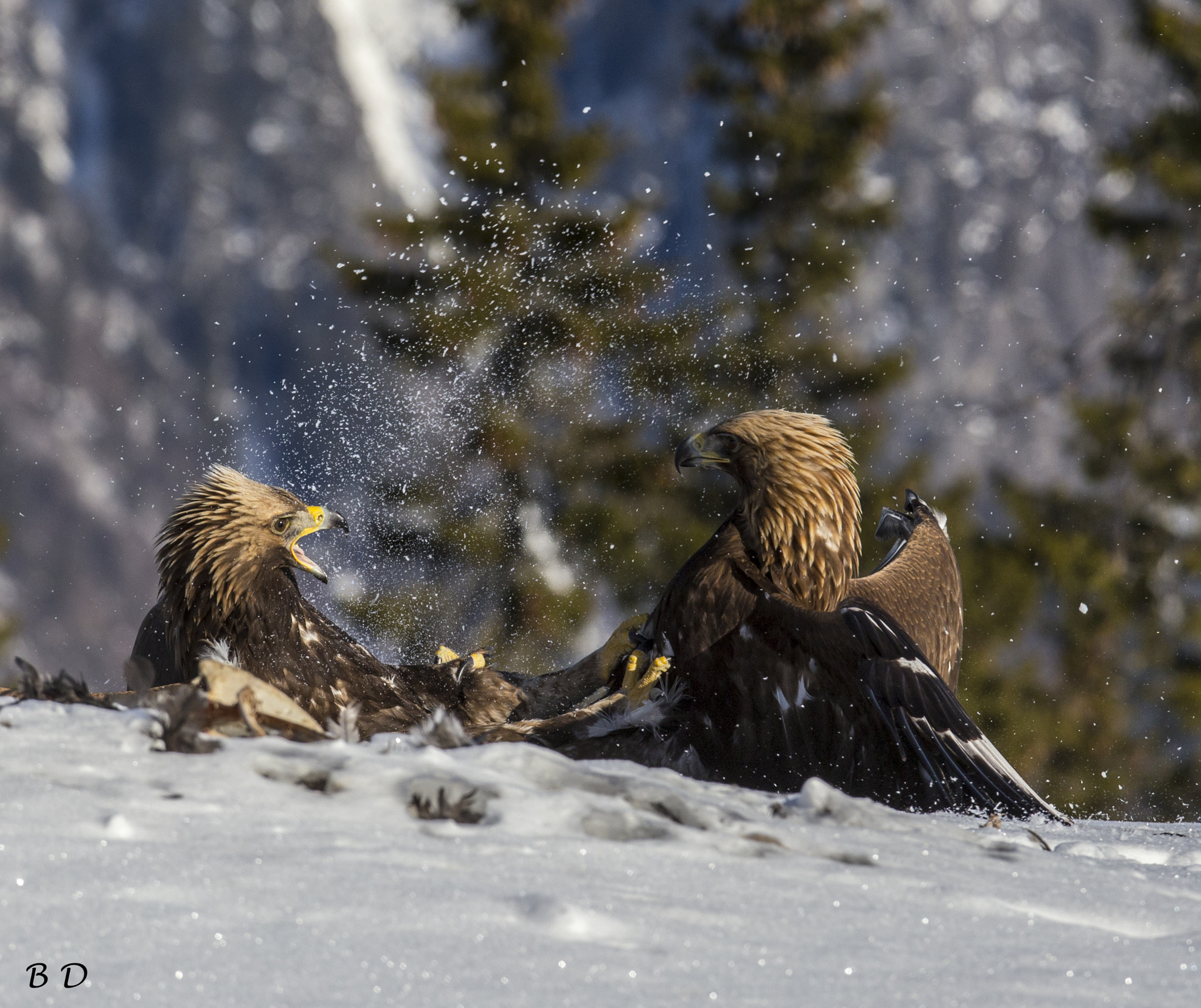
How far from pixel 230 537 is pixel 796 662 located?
2.39 meters

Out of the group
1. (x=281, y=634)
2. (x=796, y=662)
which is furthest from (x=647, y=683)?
(x=281, y=634)

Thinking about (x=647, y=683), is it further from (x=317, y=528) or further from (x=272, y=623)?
(x=317, y=528)

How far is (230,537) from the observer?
4.87m

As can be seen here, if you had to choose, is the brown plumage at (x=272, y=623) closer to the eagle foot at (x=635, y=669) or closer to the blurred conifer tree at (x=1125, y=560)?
the eagle foot at (x=635, y=669)

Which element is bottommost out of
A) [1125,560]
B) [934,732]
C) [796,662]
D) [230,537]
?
[934,732]

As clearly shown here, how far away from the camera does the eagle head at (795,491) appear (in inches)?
187

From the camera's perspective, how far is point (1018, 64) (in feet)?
651

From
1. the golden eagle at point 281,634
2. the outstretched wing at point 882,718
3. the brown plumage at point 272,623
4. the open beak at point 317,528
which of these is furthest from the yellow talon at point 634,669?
the open beak at point 317,528

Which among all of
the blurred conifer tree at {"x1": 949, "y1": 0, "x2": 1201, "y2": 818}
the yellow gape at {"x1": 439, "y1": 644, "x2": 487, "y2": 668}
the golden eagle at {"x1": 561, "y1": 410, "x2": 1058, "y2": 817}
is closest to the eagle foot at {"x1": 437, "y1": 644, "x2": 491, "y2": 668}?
the yellow gape at {"x1": 439, "y1": 644, "x2": 487, "y2": 668}

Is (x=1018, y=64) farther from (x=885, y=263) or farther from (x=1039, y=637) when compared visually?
(x=1039, y=637)

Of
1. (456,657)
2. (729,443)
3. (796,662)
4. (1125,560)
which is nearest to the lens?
(796,662)

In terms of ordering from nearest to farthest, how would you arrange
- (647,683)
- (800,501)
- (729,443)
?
(647,683)
(800,501)
(729,443)

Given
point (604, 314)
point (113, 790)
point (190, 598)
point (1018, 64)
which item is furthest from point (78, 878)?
point (1018, 64)

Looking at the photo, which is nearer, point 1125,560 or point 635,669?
point 635,669
